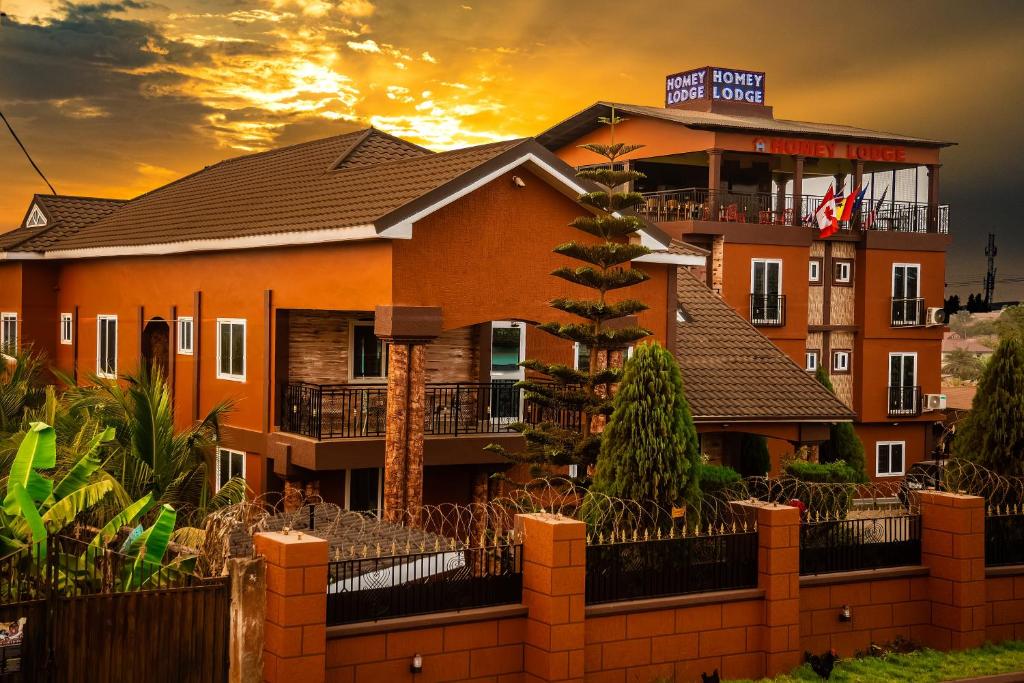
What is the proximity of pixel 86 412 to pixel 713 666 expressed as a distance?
9.63 m

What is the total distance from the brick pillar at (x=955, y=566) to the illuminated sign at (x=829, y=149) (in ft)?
73.6

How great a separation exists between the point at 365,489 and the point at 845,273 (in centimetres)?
2283

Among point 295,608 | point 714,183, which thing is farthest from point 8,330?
point 295,608

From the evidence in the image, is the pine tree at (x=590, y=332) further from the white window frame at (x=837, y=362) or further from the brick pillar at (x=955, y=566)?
the white window frame at (x=837, y=362)

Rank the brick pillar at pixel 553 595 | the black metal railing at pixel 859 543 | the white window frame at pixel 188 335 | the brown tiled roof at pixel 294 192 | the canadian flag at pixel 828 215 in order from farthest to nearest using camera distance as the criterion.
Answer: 1. the canadian flag at pixel 828 215
2. the white window frame at pixel 188 335
3. the brown tiled roof at pixel 294 192
4. the black metal railing at pixel 859 543
5. the brick pillar at pixel 553 595

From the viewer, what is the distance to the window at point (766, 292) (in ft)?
125

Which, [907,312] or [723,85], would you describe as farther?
[723,85]

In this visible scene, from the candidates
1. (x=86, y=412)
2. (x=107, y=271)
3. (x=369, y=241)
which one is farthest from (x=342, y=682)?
(x=107, y=271)

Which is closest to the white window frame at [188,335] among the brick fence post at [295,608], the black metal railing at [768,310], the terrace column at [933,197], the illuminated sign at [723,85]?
the brick fence post at [295,608]

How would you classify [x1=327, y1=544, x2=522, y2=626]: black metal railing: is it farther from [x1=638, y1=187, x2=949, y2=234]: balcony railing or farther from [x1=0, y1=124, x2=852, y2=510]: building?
[x1=638, y1=187, x2=949, y2=234]: balcony railing

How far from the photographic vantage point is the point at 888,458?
41.4m

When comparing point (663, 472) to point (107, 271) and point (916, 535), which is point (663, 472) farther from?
point (107, 271)

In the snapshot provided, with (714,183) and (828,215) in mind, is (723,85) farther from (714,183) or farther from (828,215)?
(828,215)

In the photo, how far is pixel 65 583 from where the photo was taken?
11750mm
